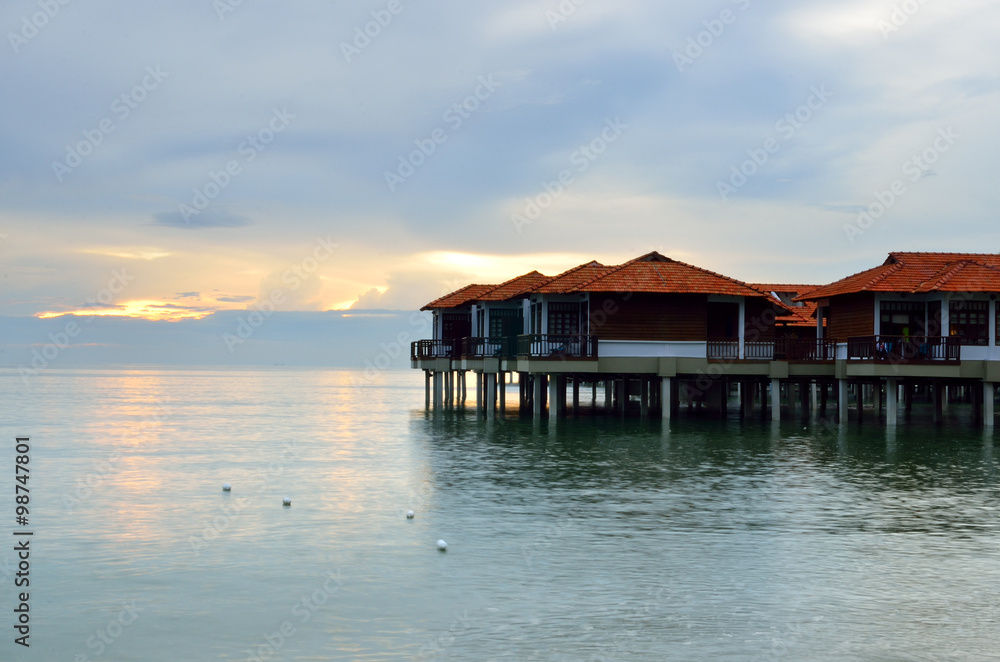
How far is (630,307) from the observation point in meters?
40.4

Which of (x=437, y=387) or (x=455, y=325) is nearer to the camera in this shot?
(x=437, y=387)

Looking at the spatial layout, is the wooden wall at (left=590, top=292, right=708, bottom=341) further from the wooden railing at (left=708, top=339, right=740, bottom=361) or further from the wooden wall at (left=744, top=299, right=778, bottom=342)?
the wooden wall at (left=744, top=299, right=778, bottom=342)

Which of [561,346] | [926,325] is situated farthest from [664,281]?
[926,325]

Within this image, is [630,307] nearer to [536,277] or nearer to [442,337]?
[536,277]

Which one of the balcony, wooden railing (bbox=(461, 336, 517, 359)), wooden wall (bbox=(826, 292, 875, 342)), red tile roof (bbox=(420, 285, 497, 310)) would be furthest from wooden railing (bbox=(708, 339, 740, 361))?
red tile roof (bbox=(420, 285, 497, 310))

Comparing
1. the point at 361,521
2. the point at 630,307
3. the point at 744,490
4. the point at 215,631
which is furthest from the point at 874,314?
the point at 215,631

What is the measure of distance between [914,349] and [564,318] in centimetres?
1296

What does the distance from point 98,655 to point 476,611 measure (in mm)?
4387

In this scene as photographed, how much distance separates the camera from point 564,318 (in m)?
43.3

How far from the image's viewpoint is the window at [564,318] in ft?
142

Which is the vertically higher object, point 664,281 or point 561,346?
point 664,281

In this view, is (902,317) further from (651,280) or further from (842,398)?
(651,280)

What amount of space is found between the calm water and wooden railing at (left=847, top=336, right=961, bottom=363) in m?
4.40

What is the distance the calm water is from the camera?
12.5 metres
